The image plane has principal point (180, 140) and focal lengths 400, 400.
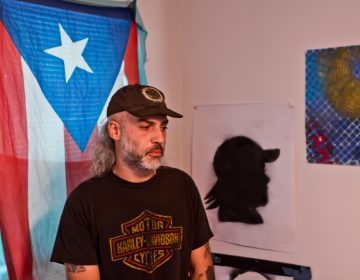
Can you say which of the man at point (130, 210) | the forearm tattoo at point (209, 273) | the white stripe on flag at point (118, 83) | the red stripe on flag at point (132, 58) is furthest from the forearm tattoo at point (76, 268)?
the red stripe on flag at point (132, 58)

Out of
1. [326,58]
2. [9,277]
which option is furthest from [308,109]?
[9,277]

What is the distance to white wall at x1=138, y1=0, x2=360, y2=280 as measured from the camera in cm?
150

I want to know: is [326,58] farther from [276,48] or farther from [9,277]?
[9,277]

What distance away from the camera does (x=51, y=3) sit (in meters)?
1.33

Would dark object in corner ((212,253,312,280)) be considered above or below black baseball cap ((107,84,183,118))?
below

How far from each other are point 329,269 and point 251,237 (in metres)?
0.33

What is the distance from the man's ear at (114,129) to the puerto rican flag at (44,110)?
0.75 ft

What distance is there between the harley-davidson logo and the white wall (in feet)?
2.02

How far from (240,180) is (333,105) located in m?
0.49

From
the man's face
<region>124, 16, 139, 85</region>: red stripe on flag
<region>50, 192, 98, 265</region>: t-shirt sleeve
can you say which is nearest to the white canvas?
<region>124, 16, 139, 85</region>: red stripe on flag

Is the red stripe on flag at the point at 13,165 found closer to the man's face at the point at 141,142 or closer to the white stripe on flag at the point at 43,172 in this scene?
the white stripe on flag at the point at 43,172

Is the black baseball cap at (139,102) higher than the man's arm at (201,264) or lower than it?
higher

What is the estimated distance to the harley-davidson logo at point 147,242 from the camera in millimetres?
1169

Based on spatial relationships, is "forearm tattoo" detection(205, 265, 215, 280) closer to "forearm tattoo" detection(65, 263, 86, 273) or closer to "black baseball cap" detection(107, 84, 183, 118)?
"forearm tattoo" detection(65, 263, 86, 273)
